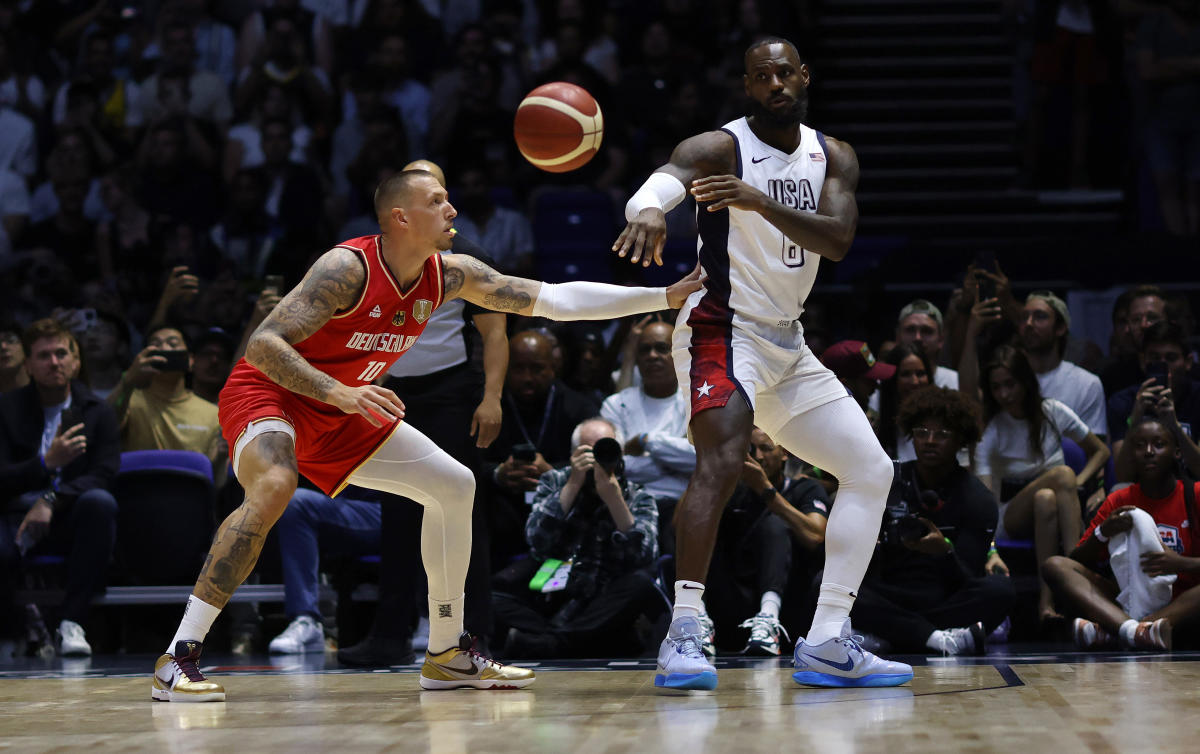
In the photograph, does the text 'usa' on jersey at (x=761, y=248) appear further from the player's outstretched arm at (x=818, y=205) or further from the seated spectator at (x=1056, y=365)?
the seated spectator at (x=1056, y=365)

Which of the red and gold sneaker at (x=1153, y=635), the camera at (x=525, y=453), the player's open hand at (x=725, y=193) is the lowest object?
the red and gold sneaker at (x=1153, y=635)

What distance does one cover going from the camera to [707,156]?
4.95 metres

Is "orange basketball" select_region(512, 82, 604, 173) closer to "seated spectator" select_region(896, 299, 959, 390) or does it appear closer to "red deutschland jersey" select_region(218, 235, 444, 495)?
"red deutschland jersey" select_region(218, 235, 444, 495)

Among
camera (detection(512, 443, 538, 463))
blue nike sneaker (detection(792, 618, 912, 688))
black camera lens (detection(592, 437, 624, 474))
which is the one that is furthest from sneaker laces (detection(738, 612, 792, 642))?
blue nike sneaker (detection(792, 618, 912, 688))

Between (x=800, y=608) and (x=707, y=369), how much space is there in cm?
251

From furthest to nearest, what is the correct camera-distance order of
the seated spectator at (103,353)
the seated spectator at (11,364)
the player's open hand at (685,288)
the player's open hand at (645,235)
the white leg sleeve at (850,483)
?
the seated spectator at (103,353) < the seated spectator at (11,364) < the player's open hand at (685,288) < the white leg sleeve at (850,483) < the player's open hand at (645,235)

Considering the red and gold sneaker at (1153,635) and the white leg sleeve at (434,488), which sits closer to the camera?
the white leg sleeve at (434,488)

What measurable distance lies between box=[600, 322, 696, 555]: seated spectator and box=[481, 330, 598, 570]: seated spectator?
0.77ft

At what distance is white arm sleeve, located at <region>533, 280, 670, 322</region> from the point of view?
5102 millimetres

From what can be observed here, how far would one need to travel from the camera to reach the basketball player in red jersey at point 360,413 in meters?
4.79

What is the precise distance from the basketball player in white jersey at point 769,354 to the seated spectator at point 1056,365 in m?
3.32

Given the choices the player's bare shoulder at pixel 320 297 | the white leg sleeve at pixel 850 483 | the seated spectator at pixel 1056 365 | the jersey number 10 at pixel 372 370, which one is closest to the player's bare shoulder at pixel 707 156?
the white leg sleeve at pixel 850 483

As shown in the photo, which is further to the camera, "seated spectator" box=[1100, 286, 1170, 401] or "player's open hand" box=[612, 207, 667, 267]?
"seated spectator" box=[1100, 286, 1170, 401]

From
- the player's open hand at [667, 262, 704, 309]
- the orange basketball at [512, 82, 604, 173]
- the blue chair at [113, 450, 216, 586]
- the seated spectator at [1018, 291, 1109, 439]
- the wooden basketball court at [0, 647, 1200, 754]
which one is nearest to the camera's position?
the wooden basketball court at [0, 647, 1200, 754]
